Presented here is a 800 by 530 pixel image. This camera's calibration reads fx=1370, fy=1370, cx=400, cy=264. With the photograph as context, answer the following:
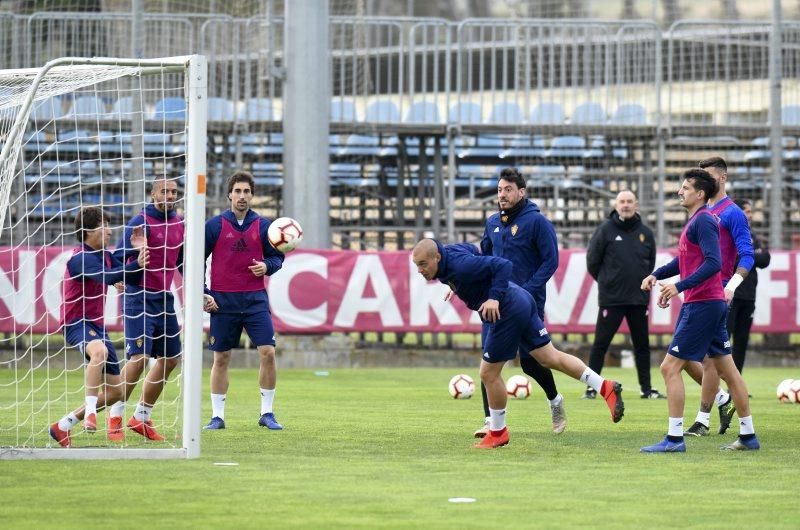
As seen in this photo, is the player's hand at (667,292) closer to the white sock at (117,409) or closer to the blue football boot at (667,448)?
the blue football boot at (667,448)

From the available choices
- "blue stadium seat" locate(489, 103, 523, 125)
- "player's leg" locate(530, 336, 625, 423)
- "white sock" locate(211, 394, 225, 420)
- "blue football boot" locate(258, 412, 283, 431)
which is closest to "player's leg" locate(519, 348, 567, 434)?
"player's leg" locate(530, 336, 625, 423)

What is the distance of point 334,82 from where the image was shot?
76.2 feet

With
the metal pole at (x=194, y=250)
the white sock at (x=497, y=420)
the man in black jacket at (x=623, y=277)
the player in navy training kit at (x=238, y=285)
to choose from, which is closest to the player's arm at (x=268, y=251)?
the player in navy training kit at (x=238, y=285)

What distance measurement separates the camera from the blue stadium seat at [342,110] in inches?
898

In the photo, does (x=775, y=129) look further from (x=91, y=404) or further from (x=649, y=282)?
(x=91, y=404)

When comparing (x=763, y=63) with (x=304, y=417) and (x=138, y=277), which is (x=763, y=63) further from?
(x=138, y=277)

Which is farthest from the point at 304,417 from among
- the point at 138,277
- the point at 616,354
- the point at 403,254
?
the point at 616,354

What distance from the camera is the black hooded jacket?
15383 mm

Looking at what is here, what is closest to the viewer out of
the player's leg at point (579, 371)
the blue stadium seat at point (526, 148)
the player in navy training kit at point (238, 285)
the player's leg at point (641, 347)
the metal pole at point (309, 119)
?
the player's leg at point (579, 371)

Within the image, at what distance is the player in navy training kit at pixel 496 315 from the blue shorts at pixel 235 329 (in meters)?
2.17

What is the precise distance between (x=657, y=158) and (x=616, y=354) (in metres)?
3.69

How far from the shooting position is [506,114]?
74.7ft

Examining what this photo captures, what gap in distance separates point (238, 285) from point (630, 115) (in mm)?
12665

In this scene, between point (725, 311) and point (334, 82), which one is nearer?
point (725, 311)
